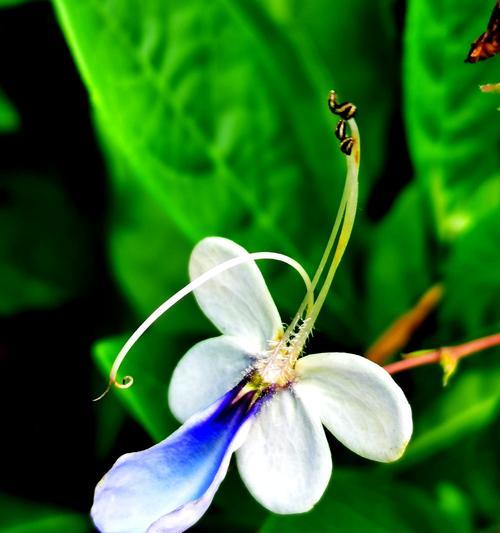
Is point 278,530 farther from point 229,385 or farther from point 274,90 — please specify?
point 274,90

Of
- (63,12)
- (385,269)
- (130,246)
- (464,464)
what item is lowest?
(464,464)

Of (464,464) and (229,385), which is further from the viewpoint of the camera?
(464,464)

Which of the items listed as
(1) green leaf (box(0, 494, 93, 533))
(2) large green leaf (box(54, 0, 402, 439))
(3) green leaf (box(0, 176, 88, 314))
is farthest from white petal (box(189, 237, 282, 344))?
(3) green leaf (box(0, 176, 88, 314))

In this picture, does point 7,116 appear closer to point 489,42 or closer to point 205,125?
point 205,125

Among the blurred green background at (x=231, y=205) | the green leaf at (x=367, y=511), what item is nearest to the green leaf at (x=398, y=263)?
the blurred green background at (x=231, y=205)

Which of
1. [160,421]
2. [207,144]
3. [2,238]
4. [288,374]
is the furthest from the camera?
[2,238]

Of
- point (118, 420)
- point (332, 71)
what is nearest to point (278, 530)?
point (118, 420)

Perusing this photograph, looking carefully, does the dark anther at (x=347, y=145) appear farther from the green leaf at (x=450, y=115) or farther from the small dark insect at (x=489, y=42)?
the green leaf at (x=450, y=115)
